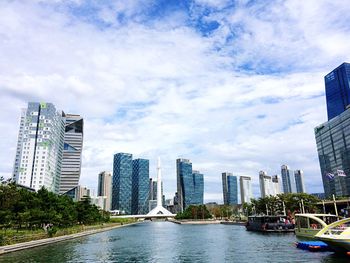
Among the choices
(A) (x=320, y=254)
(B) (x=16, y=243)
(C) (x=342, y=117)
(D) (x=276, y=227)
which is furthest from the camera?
(C) (x=342, y=117)

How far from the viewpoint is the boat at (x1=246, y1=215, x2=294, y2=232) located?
94188 millimetres

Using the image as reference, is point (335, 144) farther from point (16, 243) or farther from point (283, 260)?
point (16, 243)

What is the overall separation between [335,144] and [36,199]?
575 feet

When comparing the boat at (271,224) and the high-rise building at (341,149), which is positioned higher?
the high-rise building at (341,149)

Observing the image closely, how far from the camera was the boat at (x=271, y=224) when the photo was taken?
9419 centimetres

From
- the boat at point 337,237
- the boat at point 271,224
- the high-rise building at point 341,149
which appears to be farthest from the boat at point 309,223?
the high-rise building at point 341,149

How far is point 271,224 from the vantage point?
3748 inches

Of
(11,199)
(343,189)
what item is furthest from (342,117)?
(11,199)

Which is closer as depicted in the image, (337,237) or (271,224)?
(337,237)

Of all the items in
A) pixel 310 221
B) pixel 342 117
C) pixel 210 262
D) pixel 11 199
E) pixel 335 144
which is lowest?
pixel 210 262

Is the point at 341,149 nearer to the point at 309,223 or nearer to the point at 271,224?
the point at 271,224

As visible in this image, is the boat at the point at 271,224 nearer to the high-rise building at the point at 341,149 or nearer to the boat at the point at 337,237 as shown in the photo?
the boat at the point at 337,237

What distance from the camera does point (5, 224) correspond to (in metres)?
67.0

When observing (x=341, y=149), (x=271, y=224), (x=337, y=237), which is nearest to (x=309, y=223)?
(x=337, y=237)
